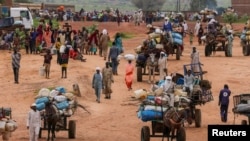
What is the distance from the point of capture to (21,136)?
22625 mm

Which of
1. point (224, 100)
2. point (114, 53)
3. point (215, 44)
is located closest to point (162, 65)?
point (114, 53)

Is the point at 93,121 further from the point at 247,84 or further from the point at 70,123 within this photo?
the point at 247,84

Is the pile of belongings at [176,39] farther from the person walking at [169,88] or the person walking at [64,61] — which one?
the person walking at [169,88]

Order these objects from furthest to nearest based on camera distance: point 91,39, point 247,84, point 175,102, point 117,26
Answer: point 117,26 < point 91,39 < point 247,84 < point 175,102

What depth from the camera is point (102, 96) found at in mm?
29984

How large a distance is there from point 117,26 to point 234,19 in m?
9.48

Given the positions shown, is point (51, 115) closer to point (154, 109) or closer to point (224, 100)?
point (154, 109)

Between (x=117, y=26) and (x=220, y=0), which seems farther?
(x=220, y=0)

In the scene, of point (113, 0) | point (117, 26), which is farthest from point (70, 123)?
point (113, 0)

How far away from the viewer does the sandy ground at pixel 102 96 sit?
2372 cm

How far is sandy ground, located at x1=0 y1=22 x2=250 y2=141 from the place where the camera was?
23719 mm

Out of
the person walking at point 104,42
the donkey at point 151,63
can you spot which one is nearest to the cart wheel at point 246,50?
the person walking at point 104,42

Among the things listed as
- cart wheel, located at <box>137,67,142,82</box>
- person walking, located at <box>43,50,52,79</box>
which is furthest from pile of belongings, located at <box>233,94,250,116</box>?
person walking, located at <box>43,50,52,79</box>

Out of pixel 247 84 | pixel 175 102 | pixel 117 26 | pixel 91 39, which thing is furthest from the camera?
pixel 117 26
